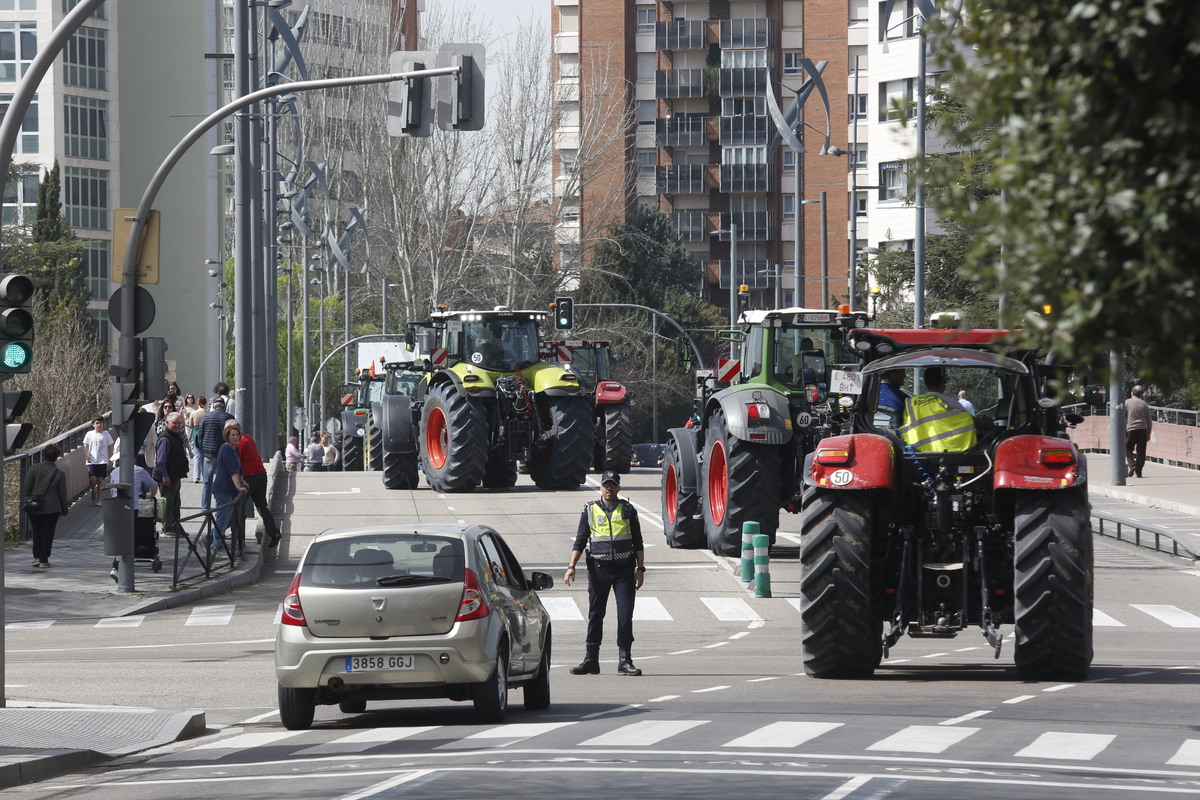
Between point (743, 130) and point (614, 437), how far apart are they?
2763 inches

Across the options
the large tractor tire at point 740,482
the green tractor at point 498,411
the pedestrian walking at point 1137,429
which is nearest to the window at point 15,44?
the green tractor at point 498,411

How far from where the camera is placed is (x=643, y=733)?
12.0 meters

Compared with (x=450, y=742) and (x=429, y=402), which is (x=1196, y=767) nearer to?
(x=450, y=742)

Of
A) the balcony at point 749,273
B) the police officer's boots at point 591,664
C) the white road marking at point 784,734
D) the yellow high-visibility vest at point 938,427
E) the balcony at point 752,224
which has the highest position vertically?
the balcony at point 752,224

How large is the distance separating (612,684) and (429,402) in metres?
18.1

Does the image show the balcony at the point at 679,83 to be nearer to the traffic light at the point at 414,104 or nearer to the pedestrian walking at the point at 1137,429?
the pedestrian walking at the point at 1137,429

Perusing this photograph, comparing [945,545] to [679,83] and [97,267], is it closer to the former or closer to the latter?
[97,267]

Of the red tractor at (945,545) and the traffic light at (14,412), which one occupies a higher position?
the traffic light at (14,412)

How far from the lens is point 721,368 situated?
25219 millimetres

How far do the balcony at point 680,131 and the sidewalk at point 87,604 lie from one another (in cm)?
7231

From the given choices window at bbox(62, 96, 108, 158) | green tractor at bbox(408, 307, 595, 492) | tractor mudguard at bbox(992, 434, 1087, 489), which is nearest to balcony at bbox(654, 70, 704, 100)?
window at bbox(62, 96, 108, 158)

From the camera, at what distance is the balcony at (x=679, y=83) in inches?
4171

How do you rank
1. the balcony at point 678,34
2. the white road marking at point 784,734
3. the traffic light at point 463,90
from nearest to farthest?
the white road marking at point 784,734, the traffic light at point 463,90, the balcony at point 678,34

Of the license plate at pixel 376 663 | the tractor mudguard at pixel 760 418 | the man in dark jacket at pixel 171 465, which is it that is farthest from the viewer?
the man in dark jacket at pixel 171 465
